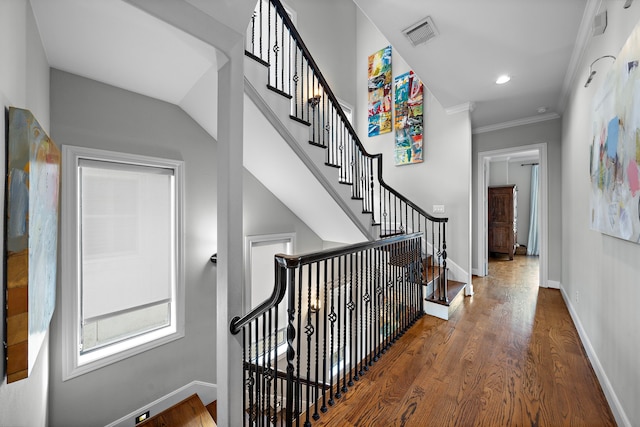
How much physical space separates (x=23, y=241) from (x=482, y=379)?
281 cm

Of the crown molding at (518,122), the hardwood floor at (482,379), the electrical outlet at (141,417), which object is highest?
the crown molding at (518,122)

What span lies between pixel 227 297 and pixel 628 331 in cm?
229

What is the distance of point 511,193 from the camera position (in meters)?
6.36

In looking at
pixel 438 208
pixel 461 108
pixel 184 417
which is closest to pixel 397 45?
pixel 461 108

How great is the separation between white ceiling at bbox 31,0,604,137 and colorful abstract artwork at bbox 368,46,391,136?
146cm

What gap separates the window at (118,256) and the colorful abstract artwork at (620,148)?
346 centimetres

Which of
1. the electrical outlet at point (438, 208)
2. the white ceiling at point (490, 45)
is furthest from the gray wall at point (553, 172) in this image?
the electrical outlet at point (438, 208)

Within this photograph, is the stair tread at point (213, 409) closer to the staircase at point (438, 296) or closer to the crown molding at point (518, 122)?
the staircase at point (438, 296)

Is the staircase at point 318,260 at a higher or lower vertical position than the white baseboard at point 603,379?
higher

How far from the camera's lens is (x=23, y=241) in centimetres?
112

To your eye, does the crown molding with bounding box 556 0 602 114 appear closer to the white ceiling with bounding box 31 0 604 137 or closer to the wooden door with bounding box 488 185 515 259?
the white ceiling with bounding box 31 0 604 137

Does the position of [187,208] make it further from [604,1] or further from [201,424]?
[604,1]

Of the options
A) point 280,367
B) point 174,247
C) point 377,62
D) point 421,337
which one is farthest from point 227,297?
point 377,62

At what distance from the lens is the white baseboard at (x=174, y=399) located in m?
2.51
